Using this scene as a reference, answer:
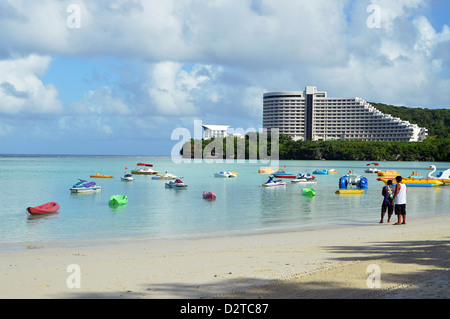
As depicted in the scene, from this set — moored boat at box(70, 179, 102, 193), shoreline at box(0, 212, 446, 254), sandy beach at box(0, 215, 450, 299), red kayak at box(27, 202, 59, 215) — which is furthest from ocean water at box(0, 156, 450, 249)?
sandy beach at box(0, 215, 450, 299)

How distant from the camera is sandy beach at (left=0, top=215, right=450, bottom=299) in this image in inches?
362

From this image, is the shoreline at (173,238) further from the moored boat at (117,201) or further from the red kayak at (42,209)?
the moored boat at (117,201)

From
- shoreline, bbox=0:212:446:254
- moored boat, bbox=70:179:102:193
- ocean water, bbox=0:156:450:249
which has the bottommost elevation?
ocean water, bbox=0:156:450:249

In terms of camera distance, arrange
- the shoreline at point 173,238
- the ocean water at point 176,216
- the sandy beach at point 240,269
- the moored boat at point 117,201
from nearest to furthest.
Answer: the sandy beach at point 240,269
the shoreline at point 173,238
the ocean water at point 176,216
the moored boat at point 117,201

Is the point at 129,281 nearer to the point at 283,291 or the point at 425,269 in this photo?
the point at 283,291

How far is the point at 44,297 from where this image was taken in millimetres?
9117

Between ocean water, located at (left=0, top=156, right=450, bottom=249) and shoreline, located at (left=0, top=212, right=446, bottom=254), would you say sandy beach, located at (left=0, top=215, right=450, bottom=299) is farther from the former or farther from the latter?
ocean water, located at (left=0, top=156, right=450, bottom=249)

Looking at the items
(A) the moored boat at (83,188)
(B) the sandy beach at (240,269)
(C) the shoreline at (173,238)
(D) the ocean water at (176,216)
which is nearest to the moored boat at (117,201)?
(D) the ocean water at (176,216)

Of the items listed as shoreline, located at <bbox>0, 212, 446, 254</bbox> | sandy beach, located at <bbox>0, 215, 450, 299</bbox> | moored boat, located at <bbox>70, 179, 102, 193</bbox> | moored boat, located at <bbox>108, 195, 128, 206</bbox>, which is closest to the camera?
sandy beach, located at <bbox>0, 215, 450, 299</bbox>

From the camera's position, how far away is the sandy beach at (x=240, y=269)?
9203 millimetres

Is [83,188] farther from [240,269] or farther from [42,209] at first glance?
[240,269]

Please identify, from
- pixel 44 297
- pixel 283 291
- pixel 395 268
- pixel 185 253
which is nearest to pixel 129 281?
pixel 44 297

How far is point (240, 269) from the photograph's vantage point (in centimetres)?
1179

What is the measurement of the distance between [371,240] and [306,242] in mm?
2323
